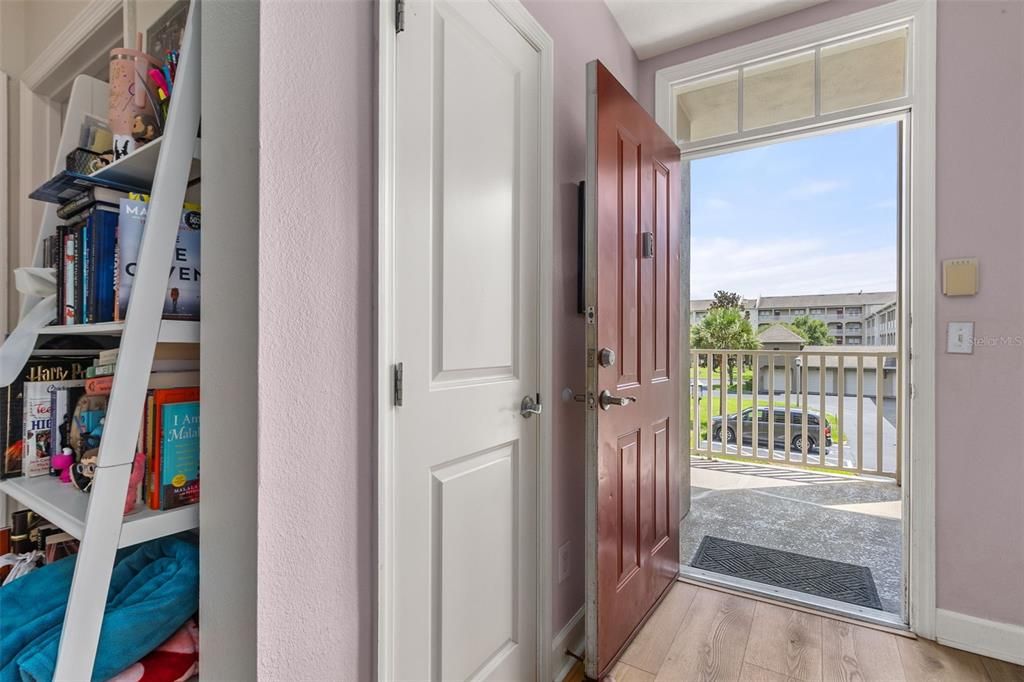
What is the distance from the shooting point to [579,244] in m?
1.81

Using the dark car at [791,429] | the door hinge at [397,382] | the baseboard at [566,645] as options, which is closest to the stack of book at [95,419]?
the door hinge at [397,382]

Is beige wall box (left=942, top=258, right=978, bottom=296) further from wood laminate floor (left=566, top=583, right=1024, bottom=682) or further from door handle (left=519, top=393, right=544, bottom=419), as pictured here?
door handle (left=519, top=393, right=544, bottom=419)

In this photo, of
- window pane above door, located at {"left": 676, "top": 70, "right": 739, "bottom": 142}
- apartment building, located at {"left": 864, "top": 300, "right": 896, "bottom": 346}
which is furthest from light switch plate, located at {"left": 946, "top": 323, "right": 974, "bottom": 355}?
apartment building, located at {"left": 864, "top": 300, "right": 896, "bottom": 346}

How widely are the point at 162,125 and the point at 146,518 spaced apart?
75 centimetres

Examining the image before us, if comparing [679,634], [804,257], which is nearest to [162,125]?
[679,634]

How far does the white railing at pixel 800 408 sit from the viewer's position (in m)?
3.61

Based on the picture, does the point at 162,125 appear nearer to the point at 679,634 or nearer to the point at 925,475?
the point at 679,634

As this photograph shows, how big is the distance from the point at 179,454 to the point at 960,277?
2483mm

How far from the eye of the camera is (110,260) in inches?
34.0

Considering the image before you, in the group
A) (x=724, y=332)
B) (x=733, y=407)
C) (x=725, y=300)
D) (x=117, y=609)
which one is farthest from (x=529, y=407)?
(x=725, y=300)

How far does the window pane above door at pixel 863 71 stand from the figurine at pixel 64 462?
112 inches

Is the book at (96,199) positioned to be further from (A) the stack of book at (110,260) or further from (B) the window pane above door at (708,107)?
(B) the window pane above door at (708,107)

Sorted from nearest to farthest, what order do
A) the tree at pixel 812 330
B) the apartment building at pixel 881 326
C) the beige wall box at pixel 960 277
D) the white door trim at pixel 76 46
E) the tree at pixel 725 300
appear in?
the white door trim at pixel 76 46
the beige wall box at pixel 960 277
the apartment building at pixel 881 326
the tree at pixel 812 330
the tree at pixel 725 300

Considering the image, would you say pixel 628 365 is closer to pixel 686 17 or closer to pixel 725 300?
Result: pixel 686 17
